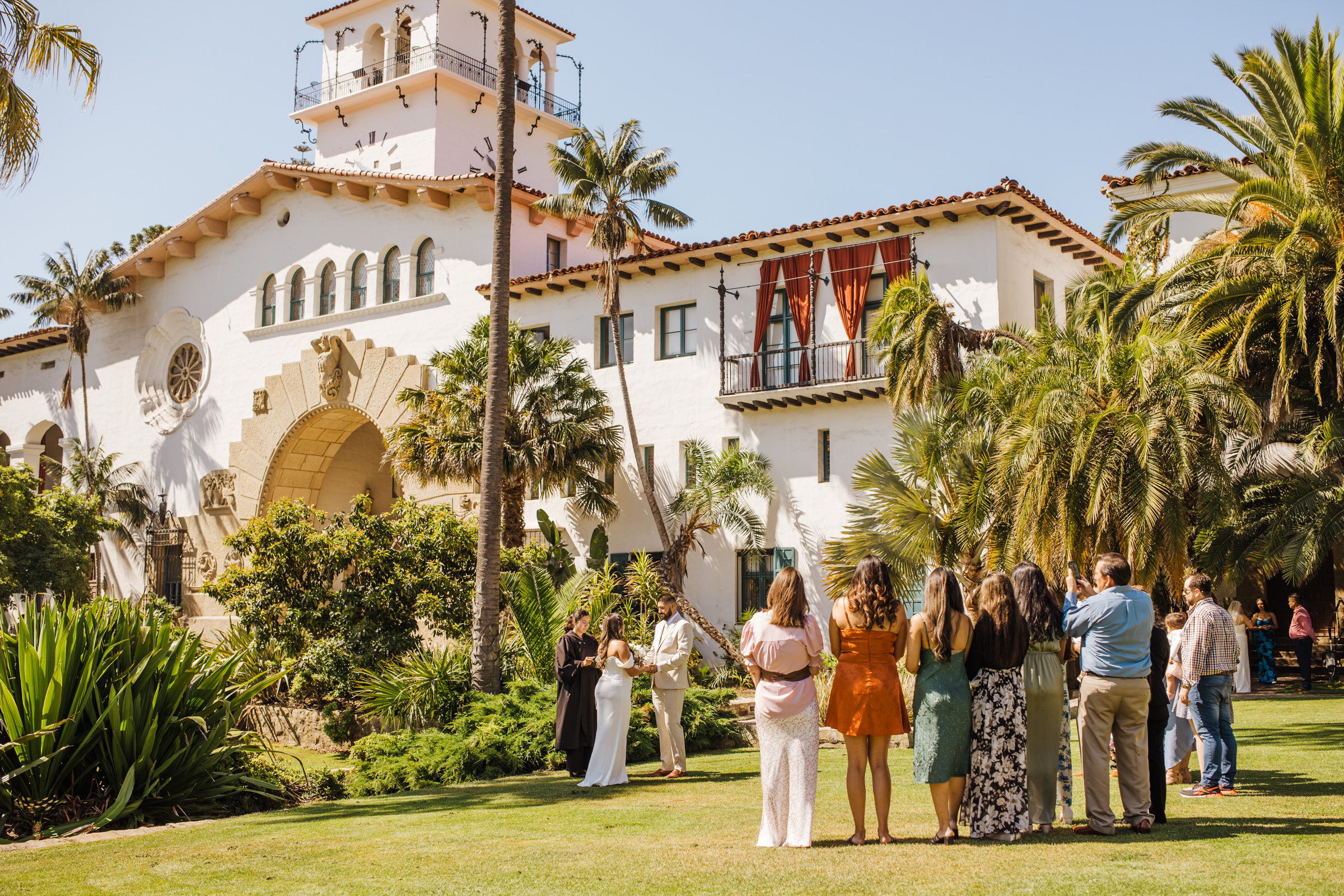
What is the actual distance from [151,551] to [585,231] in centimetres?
1708

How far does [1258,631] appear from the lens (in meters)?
20.4

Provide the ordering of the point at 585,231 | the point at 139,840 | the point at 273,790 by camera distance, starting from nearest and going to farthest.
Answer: the point at 139,840 < the point at 273,790 < the point at 585,231

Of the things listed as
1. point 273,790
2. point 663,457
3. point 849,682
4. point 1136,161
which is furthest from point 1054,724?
point 663,457

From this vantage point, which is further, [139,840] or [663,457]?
[663,457]

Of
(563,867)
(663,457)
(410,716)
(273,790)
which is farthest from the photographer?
(663,457)

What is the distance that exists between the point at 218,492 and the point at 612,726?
26.7 metres

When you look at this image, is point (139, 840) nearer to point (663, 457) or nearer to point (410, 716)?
point (410, 716)

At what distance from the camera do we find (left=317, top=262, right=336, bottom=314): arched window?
33.3 metres

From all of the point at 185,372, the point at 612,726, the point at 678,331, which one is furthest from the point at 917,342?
the point at 185,372

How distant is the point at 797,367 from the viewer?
25375 millimetres

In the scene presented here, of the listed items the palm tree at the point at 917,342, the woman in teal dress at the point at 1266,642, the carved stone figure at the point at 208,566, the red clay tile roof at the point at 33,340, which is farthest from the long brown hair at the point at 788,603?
the red clay tile roof at the point at 33,340

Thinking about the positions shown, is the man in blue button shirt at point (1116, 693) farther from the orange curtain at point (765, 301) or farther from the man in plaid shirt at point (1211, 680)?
the orange curtain at point (765, 301)

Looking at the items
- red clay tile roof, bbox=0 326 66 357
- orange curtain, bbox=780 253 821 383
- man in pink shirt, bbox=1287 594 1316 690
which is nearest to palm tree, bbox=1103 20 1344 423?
man in pink shirt, bbox=1287 594 1316 690

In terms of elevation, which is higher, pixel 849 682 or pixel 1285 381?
pixel 1285 381
